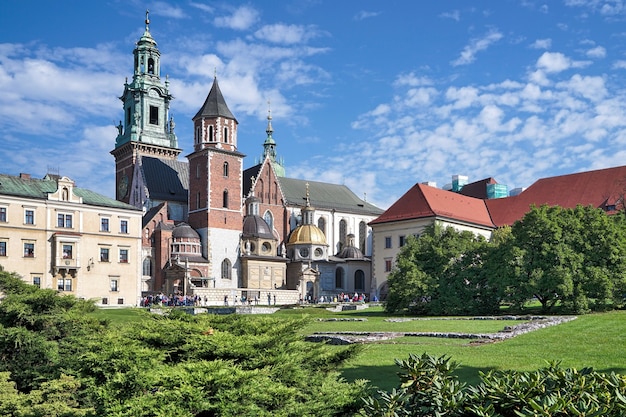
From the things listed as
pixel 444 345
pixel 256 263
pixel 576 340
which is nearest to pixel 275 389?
pixel 444 345

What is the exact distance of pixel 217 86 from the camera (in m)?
74.1

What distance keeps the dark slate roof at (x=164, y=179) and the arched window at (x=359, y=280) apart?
2145cm

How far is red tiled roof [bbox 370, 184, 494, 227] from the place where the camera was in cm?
5916

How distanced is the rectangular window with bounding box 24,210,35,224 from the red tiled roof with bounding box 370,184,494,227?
29829 millimetres

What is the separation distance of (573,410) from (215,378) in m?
3.69

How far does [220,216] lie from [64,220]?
19998mm

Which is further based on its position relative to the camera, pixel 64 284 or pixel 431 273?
pixel 64 284

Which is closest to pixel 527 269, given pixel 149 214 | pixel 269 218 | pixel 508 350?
pixel 508 350

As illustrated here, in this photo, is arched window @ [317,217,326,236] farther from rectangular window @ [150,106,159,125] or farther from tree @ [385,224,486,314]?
tree @ [385,224,486,314]

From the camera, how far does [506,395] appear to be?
6.33 metres

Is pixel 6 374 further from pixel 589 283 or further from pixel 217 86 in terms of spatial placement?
pixel 217 86

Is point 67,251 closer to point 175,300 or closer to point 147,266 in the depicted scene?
point 175,300

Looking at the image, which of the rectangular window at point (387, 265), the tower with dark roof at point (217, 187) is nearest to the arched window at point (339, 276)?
the tower with dark roof at point (217, 187)

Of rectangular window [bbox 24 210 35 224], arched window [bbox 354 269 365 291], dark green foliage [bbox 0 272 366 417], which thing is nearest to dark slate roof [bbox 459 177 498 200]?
arched window [bbox 354 269 365 291]
